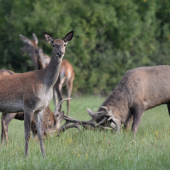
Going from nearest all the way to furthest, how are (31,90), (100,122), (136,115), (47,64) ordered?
(31,90) → (100,122) → (136,115) → (47,64)

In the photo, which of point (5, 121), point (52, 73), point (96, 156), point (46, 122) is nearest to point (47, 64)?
point (5, 121)

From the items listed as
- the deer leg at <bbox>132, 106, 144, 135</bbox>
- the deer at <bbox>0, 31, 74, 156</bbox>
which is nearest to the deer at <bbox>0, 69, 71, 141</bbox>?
the deer at <bbox>0, 31, 74, 156</bbox>

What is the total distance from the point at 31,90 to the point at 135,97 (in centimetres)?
256

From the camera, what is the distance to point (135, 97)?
22.6ft

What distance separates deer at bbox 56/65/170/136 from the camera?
6.81 metres

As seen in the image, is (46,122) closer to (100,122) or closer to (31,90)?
(100,122)

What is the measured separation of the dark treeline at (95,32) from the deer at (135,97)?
9.93m

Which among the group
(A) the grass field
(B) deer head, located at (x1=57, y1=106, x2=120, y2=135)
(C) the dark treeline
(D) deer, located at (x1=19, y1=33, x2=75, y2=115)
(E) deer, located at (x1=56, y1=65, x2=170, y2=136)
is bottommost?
(A) the grass field

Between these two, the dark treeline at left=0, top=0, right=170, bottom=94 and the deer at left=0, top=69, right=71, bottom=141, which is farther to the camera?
the dark treeline at left=0, top=0, right=170, bottom=94

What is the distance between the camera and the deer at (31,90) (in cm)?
504

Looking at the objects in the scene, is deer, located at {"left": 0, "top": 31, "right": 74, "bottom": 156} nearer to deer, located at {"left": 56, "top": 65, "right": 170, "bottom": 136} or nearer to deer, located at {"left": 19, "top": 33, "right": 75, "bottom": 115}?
deer, located at {"left": 56, "top": 65, "right": 170, "bottom": 136}

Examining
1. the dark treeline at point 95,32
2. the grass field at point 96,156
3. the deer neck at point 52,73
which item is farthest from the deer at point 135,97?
the dark treeline at point 95,32

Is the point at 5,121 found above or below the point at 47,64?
below

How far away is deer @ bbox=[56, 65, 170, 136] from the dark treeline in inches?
391
